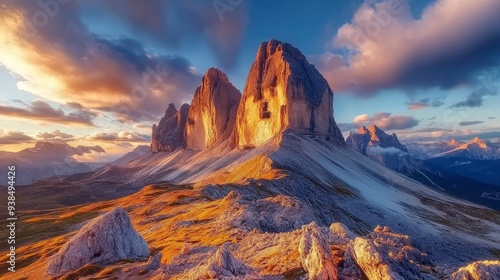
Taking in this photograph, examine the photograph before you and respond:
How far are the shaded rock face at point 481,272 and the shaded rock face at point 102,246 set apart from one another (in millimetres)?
31709

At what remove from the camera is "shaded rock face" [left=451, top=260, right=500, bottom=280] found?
51.7 feet

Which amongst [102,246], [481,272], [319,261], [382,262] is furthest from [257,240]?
[481,272]

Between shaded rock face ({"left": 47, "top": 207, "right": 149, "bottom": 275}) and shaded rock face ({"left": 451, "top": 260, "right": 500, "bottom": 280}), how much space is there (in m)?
31.7

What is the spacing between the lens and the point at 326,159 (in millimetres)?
167125

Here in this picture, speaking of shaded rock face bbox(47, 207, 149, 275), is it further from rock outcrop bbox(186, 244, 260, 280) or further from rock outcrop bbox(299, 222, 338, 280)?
rock outcrop bbox(299, 222, 338, 280)

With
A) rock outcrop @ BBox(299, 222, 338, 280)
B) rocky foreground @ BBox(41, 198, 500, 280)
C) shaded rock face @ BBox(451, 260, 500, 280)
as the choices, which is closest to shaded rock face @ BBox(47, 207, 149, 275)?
rocky foreground @ BBox(41, 198, 500, 280)

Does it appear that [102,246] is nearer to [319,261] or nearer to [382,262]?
[319,261]

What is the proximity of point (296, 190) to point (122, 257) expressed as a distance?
60606mm

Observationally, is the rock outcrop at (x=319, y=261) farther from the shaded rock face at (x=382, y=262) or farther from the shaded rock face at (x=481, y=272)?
the shaded rock face at (x=481, y=272)

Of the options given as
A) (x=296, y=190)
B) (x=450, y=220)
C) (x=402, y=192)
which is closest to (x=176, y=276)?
(x=296, y=190)

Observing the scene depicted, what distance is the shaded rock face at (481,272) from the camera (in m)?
15.8

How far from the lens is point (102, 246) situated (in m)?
35.2

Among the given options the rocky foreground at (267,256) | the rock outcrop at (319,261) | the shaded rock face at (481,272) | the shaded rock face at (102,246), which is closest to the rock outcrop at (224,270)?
the rocky foreground at (267,256)

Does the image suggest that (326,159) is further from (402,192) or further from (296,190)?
(296,190)
